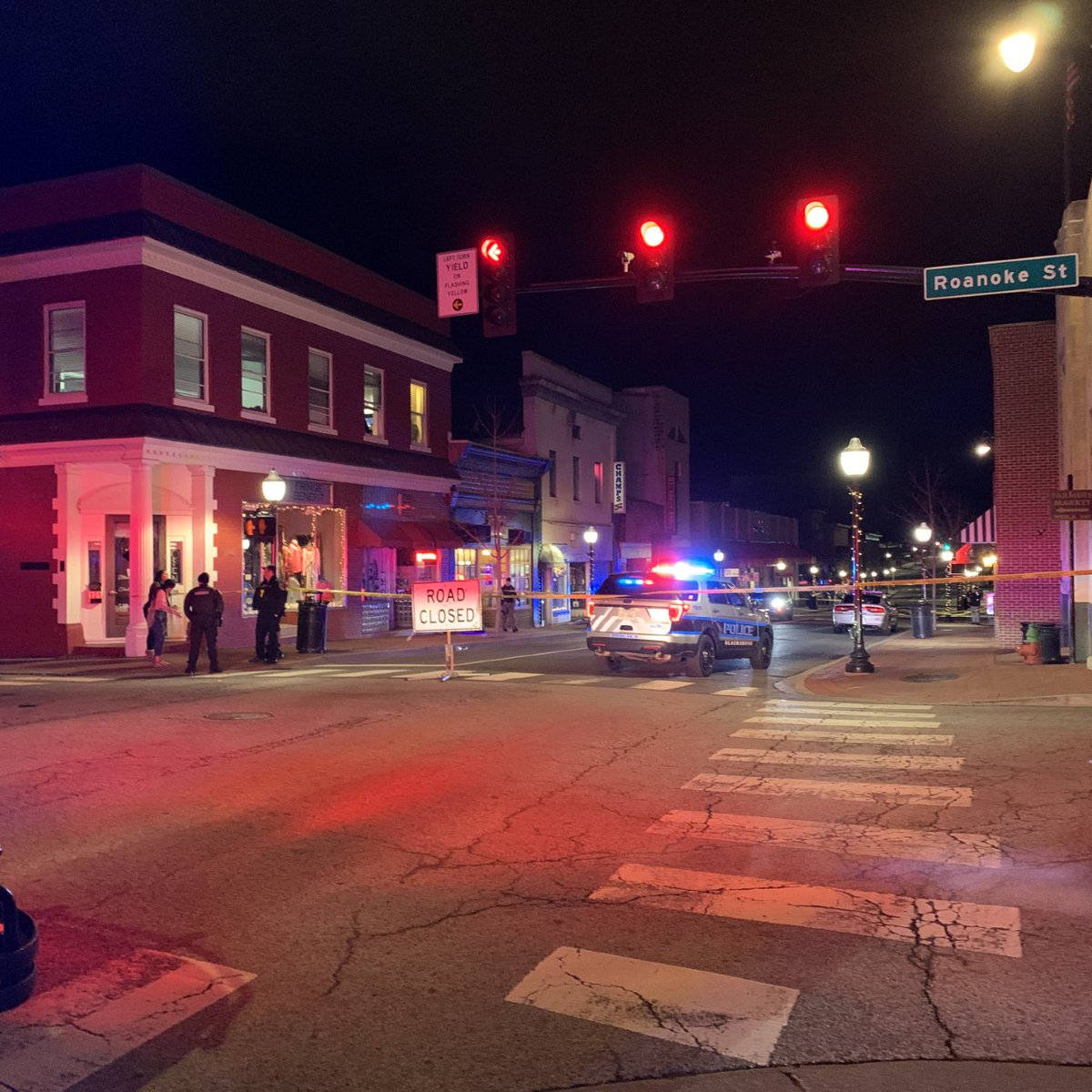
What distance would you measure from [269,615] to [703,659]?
8544 millimetres

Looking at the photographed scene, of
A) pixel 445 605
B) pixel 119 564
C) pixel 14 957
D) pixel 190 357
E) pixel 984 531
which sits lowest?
pixel 14 957

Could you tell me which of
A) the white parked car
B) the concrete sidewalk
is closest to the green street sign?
the concrete sidewalk

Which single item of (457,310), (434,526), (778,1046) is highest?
(457,310)

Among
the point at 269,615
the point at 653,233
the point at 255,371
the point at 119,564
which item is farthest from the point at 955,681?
the point at 119,564

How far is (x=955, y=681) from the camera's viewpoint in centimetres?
1695

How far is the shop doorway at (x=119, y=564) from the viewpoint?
23.7 meters

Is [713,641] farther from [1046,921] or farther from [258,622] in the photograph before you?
[1046,921]

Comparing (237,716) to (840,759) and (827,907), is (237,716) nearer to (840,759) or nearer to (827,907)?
(840,759)

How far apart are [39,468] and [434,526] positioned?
1246 cm

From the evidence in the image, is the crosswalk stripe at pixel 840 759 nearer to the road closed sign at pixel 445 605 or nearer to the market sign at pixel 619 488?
the road closed sign at pixel 445 605

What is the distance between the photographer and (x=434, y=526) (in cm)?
3219

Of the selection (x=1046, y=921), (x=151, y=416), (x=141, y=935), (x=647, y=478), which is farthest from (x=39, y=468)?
(x=647, y=478)

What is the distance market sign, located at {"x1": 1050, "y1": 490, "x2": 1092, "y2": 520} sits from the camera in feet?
54.2

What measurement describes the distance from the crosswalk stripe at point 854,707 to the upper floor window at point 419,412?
1979 cm
